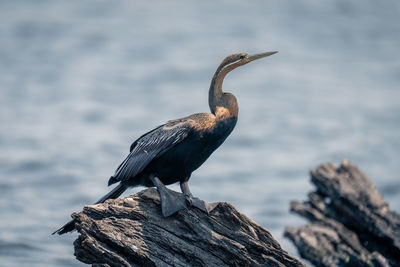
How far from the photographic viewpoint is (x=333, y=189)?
29.9 ft

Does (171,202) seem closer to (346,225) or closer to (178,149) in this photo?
(178,149)

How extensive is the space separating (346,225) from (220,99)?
10.2 feet

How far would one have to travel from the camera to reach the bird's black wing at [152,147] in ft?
21.6

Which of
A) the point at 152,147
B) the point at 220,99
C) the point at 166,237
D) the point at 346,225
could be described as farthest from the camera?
the point at 346,225

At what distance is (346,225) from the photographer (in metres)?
9.05

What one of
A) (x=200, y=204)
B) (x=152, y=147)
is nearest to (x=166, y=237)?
(x=200, y=204)

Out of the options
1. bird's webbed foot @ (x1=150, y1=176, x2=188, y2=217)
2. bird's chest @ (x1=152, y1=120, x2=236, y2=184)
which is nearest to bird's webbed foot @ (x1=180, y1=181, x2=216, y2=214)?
bird's webbed foot @ (x1=150, y1=176, x2=188, y2=217)

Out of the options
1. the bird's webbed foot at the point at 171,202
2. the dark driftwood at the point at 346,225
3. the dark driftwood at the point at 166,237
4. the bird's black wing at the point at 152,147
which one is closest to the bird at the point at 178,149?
the bird's black wing at the point at 152,147

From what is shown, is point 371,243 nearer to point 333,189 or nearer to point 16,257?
point 333,189


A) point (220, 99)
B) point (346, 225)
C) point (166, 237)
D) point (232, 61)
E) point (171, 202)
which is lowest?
point (166, 237)

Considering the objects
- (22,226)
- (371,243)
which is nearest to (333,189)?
(371,243)

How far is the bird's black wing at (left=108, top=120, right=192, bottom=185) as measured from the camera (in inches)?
259

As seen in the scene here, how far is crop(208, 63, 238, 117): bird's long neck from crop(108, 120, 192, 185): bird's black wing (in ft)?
1.19

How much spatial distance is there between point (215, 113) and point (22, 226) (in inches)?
299
